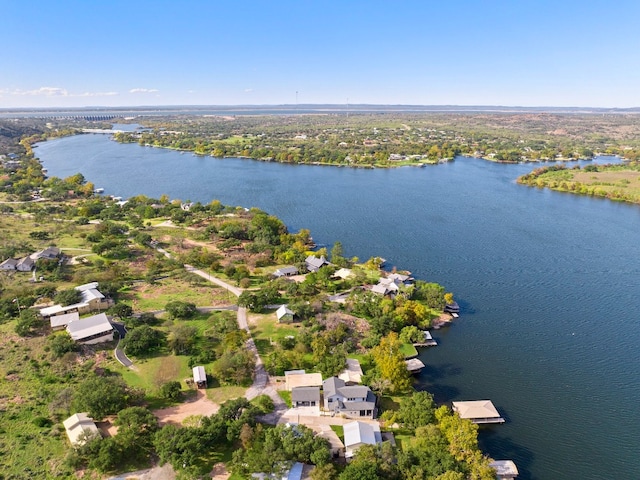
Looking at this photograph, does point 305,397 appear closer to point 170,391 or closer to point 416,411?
point 416,411

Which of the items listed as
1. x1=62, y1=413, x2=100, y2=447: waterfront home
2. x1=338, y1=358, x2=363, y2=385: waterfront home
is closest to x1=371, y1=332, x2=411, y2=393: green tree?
x1=338, y1=358, x2=363, y2=385: waterfront home

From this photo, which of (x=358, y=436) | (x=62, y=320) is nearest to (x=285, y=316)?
(x=358, y=436)

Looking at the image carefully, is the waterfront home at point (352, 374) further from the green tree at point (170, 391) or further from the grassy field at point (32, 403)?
the grassy field at point (32, 403)

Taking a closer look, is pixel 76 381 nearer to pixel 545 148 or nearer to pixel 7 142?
pixel 7 142

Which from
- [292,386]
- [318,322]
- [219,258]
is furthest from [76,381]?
[219,258]

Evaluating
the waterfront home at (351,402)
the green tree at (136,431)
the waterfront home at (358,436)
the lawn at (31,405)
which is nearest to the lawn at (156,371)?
the lawn at (31,405)

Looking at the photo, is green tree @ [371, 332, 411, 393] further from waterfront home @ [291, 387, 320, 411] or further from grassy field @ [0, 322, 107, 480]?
grassy field @ [0, 322, 107, 480]
